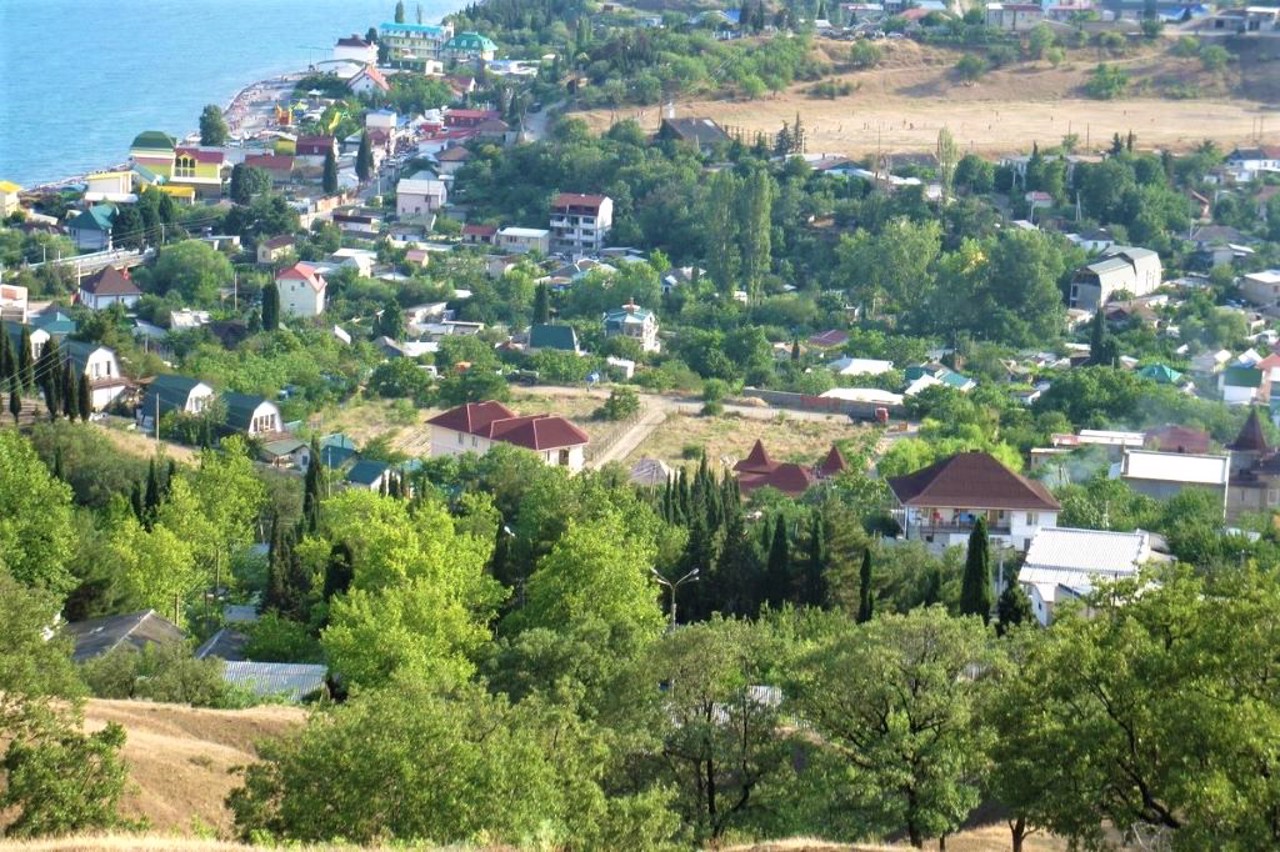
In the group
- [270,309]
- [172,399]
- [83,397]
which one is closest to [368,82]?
[270,309]

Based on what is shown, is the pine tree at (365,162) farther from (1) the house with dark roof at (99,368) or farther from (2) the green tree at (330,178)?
(1) the house with dark roof at (99,368)

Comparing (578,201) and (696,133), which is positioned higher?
(696,133)

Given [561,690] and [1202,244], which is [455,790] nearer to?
[561,690]

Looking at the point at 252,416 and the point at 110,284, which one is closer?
the point at 252,416

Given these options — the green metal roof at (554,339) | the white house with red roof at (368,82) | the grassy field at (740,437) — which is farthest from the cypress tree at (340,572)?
the white house with red roof at (368,82)

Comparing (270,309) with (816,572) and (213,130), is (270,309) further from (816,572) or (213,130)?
(213,130)

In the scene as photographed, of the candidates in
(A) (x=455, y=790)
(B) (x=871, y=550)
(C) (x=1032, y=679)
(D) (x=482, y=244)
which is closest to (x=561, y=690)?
(A) (x=455, y=790)
